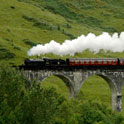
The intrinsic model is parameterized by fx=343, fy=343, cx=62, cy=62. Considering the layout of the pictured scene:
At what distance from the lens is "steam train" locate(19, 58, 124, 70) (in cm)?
6481

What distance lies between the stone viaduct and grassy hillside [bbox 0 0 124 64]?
31455mm

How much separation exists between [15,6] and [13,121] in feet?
369

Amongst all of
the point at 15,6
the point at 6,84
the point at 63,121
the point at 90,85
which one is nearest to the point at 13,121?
the point at 6,84

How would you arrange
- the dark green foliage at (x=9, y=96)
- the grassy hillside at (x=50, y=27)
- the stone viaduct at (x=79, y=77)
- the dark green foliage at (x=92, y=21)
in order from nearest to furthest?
the dark green foliage at (x=9, y=96)
the stone viaduct at (x=79, y=77)
the grassy hillside at (x=50, y=27)
the dark green foliage at (x=92, y=21)

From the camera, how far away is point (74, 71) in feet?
226

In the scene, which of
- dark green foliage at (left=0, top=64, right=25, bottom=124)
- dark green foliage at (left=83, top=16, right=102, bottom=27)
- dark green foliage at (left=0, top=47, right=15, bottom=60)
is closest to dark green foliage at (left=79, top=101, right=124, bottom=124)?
dark green foliage at (left=0, top=64, right=25, bottom=124)

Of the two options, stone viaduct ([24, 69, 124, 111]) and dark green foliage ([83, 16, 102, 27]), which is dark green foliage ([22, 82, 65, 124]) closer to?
stone viaduct ([24, 69, 124, 111])

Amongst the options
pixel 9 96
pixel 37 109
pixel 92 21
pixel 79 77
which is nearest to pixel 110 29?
pixel 92 21

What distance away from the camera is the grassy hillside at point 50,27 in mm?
97438

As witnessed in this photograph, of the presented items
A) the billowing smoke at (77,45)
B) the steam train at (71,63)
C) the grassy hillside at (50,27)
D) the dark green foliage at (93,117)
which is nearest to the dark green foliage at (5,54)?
the grassy hillside at (50,27)

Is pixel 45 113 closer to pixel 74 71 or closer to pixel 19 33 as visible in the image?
pixel 74 71

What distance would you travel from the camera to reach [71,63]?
224 feet

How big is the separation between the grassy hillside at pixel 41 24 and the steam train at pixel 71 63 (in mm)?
31792

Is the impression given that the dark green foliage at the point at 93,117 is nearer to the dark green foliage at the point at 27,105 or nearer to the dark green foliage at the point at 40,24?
the dark green foliage at the point at 27,105
